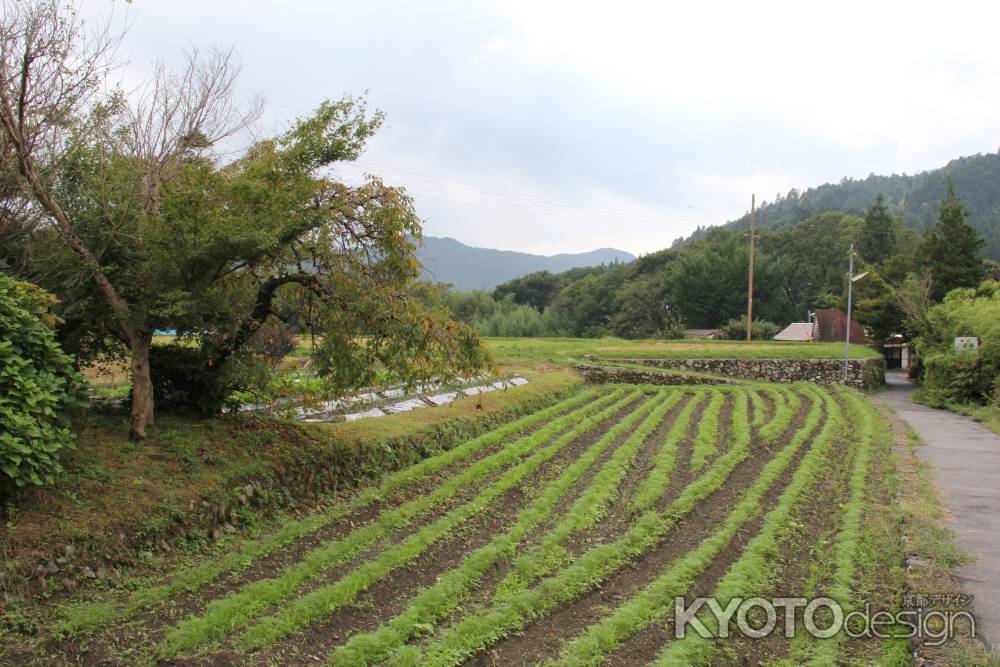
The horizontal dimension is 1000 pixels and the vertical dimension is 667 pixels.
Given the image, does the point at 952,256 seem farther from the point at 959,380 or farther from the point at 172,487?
the point at 172,487

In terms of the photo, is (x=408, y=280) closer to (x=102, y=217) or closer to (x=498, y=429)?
(x=102, y=217)

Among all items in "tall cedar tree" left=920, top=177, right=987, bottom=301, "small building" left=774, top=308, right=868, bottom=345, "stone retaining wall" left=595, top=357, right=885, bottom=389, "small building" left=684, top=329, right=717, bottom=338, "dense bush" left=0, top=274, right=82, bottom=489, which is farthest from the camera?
"small building" left=684, top=329, right=717, bottom=338

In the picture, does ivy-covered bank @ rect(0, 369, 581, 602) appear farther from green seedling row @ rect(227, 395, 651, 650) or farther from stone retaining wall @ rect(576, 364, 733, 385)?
stone retaining wall @ rect(576, 364, 733, 385)

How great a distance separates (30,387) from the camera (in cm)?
686

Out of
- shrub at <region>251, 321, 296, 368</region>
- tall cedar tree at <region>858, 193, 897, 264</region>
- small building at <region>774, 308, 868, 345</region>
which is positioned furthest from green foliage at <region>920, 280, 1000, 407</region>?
tall cedar tree at <region>858, 193, 897, 264</region>

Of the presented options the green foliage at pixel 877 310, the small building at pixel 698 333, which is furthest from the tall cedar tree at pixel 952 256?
the small building at pixel 698 333

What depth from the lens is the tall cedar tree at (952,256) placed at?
3728 centimetres

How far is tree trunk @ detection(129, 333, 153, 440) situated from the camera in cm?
919

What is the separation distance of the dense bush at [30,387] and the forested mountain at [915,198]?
3768 inches

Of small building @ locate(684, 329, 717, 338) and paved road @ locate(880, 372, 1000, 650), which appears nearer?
paved road @ locate(880, 372, 1000, 650)

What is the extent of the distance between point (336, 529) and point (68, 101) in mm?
6651

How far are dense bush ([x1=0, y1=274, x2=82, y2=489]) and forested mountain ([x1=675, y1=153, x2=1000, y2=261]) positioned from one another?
95701 mm

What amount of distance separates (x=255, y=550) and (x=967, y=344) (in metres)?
25.9

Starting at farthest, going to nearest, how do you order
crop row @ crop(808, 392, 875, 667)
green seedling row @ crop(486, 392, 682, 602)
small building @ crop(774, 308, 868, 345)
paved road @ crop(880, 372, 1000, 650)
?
1. small building @ crop(774, 308, 868, 345)
2. green seedling row @ crop(486, 392, 682, 602)
3. paved road @ crop(880, 372, 1000, 650)
4. crop row @ crop(808, 392, 875, 667)
